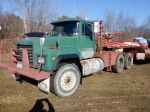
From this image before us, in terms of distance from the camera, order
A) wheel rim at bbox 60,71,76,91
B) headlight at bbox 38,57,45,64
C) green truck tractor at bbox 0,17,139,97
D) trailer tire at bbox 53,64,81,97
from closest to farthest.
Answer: headlight at bbox 38,57,45,64 < green truck tractor at bbox 0,17,139,97 < trailer tire at bbox 53,64,81,97 < wheel rim at bbox 60,71,76,91

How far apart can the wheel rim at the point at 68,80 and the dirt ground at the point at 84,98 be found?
1.09ft

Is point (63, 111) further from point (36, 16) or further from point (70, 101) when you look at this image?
point (36, 16)

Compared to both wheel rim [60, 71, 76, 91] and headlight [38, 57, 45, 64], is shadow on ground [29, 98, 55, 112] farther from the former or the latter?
headlight [38, 57, 45, 64]

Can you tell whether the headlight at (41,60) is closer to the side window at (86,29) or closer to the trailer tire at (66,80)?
the trailer tire at (66,80)

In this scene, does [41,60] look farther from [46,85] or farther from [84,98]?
[84,98]

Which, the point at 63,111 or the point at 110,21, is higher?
the point at 110,21

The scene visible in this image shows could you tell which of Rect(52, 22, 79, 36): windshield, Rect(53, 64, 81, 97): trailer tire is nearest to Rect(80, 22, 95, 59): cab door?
Rect(52, 22, 79, 36): windshield

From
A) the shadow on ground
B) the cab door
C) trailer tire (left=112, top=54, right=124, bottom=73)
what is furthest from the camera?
trailer tire (left=112, top=54, right=124, bottom=73)

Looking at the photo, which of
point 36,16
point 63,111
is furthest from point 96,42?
point 36,16

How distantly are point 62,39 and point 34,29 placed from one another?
1962 cm

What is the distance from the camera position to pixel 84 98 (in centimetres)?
495

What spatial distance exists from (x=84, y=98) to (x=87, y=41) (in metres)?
2.41

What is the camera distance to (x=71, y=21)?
5.88 metres

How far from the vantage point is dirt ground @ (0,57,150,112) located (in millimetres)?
4271
